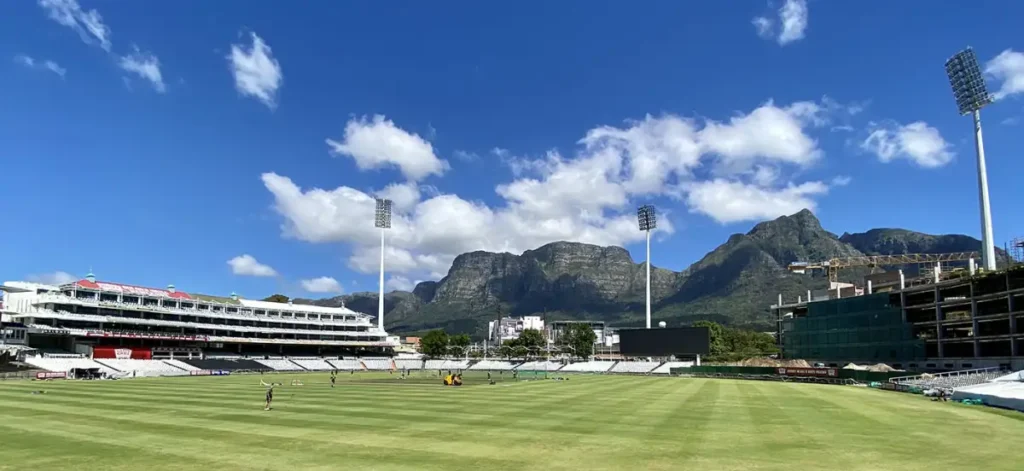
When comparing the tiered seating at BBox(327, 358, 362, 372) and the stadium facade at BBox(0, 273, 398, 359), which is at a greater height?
the stadium facade at BBox(0, 273, 398, 359)

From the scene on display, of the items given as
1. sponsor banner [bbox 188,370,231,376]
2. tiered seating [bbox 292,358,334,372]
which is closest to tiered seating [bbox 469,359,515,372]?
tiered seating [bbox 292,358,334,372]

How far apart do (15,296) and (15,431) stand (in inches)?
5077

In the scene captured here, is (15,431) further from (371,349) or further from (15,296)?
(371,349)

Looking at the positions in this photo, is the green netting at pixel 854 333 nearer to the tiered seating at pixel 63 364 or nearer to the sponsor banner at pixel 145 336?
the tiered seating at pixel 63 364

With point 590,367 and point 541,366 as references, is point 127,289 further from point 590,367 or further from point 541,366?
point 590,367

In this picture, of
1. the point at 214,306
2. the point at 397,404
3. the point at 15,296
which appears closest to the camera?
the point at 397,404

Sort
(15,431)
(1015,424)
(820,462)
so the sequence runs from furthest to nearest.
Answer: (1015,424), (15,431), (820,462)

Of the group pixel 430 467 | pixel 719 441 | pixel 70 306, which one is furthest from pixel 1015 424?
pixel 70 306

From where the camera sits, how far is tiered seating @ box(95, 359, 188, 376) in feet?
359

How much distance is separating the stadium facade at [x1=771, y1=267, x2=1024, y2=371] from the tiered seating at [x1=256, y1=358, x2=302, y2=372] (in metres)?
108

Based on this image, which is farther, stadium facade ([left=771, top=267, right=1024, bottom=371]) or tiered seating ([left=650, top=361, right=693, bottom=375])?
tiered seating ([left=650, top=361, right=693, bottom=375])

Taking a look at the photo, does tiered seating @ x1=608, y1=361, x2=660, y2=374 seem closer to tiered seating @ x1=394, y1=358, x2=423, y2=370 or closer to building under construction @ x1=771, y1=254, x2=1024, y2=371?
building under construction @ x1=771, y1=254, x2=1024, y2=371

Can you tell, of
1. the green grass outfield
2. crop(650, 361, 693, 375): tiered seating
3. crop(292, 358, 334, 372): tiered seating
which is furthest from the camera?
crop(292, 358, 334, 372): tiered seating

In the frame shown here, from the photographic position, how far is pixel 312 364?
15262 centimetres
